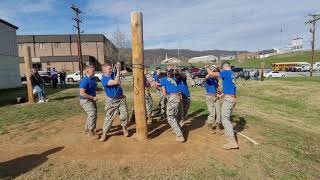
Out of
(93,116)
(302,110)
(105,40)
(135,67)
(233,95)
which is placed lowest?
(302,110)

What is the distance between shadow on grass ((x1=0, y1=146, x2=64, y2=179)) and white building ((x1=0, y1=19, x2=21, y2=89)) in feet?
78.3

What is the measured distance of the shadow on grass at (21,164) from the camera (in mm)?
5336

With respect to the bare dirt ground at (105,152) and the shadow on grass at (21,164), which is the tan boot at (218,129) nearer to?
the bare dirt ground at (105,152)

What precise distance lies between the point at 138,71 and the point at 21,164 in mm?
2945

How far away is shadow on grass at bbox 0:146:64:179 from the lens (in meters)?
5.34

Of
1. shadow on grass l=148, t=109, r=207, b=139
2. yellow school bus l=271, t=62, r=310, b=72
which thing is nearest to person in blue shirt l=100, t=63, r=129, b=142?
shadow on grass l=148, t=109, r=207, b=139

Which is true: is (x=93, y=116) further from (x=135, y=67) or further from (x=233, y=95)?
(x=233, y=95)

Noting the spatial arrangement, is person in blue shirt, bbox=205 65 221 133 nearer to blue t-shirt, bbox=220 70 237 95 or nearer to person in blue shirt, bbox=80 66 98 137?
blue t-shirt, bbox=220 70 237 95

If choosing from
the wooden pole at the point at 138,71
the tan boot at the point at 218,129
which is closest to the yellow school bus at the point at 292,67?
the tan boot at the point at 218,129

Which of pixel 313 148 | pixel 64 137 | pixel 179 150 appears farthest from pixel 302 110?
pixel 64 137

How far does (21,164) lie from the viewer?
572cm

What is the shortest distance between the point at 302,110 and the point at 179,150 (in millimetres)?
10982

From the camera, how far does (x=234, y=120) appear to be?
9.93m

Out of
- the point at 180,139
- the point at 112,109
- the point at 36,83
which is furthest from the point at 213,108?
the point at 36,83
